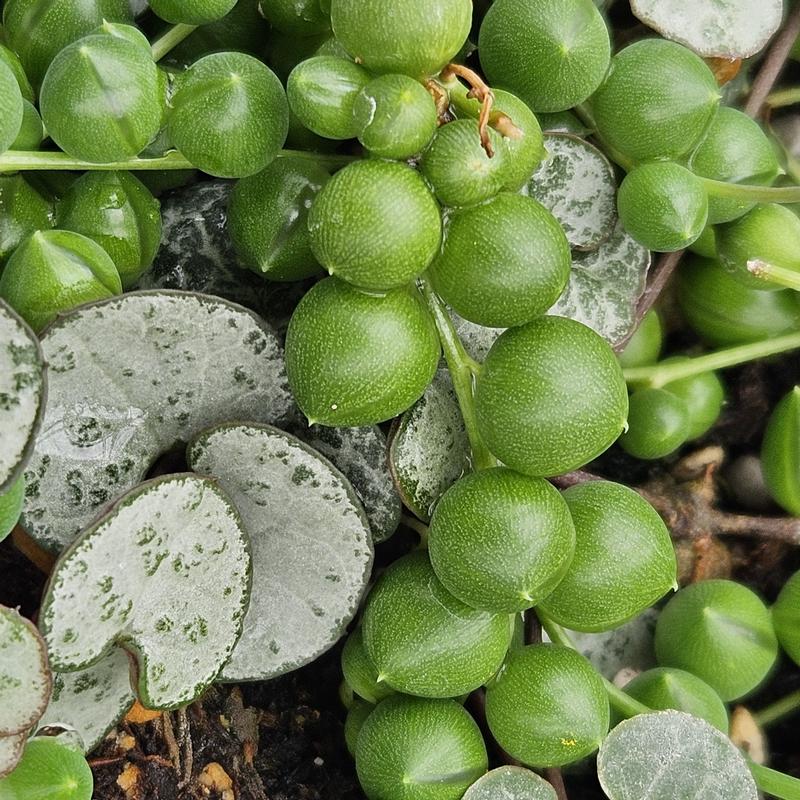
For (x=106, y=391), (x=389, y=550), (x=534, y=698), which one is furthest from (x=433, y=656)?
(x=106, y=391)

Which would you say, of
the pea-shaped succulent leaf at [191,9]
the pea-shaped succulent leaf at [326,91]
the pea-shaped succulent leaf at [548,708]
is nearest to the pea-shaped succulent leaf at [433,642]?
the pea-shaped succulent leaf at [548,708]

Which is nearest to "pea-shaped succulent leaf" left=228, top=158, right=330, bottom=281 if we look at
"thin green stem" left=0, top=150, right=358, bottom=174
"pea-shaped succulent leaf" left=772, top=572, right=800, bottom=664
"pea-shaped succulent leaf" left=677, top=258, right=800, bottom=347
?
"thin green stem" left=0, top=150, right=358, bottom=174

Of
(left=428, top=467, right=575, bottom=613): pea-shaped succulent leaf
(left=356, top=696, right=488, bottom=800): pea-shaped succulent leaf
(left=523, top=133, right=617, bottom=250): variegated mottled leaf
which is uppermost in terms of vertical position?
(left=523, top=133, right=617, bottom=250): variegated mottled leaf

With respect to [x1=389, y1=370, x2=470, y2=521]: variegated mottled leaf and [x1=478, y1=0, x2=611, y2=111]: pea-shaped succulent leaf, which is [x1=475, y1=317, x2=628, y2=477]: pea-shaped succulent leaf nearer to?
[x1=389, y1=370, x2=470, y2=521]: variegated mottled leaf

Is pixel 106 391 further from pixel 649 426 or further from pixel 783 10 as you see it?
pixel 783 10

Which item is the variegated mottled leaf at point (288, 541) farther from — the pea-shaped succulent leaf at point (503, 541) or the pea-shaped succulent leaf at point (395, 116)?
the pea-shaped succulent leaf at point (395, 116)
